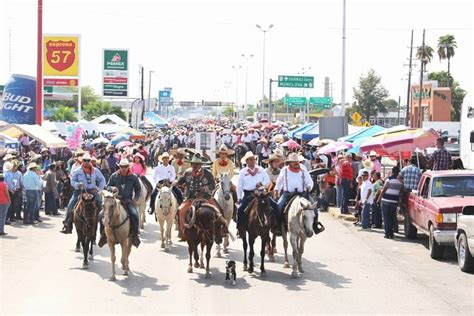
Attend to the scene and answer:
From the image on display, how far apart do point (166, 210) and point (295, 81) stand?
206 feet

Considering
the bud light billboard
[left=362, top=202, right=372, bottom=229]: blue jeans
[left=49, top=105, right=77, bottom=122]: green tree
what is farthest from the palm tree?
[left=362, top=202, right=372, bottom=229]: blue jeans

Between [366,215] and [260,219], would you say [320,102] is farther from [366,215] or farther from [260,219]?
[260,219]

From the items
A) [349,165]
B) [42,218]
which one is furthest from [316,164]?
[42,218]

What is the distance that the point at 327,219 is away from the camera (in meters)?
23.6

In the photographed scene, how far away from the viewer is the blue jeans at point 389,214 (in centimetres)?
1898

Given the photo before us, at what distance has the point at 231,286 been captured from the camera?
42.3 ft

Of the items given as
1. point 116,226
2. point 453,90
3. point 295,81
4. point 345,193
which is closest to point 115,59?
point 295,81

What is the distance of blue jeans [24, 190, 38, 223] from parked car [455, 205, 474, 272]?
11828mm

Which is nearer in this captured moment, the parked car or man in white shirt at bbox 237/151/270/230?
the parked car

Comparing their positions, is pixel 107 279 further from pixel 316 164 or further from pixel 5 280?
pixel 316 164

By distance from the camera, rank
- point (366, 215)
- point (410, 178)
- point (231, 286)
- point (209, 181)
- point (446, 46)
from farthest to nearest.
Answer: point (446, 46) < point (366, 215) < point (410, 178) < point (209, 181) < point (231, 286)

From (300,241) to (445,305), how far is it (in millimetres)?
3340

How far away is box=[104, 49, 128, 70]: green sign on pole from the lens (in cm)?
6488

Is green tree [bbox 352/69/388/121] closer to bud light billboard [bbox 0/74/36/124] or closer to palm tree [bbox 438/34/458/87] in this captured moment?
palm tree [bbox 438/34/458/87]
